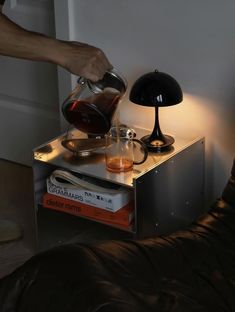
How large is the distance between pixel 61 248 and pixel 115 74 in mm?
527

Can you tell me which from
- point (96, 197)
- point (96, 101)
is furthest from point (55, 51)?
point (96, 197)

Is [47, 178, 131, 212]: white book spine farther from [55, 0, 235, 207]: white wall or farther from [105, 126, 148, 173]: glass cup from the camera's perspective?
[55, 0, 235, 207]: white wall

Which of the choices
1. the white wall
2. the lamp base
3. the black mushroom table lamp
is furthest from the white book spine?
the white wall

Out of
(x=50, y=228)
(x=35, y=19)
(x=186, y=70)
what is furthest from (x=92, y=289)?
(x=35, y=19)

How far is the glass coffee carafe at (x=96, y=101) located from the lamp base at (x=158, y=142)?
0.98 ft

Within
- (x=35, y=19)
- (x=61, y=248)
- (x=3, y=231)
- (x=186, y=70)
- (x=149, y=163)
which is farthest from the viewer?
(x=35, y=19)

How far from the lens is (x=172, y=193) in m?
2.30

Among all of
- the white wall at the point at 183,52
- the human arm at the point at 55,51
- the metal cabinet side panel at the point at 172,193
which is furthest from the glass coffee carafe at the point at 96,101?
the white wall at the point at 183,52

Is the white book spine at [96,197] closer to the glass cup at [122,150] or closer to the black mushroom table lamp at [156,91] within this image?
the glass cup at [122,150]

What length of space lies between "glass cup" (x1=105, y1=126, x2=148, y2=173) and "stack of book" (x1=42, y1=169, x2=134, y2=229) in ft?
0.25

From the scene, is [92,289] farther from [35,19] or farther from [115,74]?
[35,19]

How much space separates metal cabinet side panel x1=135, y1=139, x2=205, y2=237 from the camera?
216cm

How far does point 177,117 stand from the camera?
2.48 m

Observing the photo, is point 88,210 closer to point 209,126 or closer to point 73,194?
point 73,194
